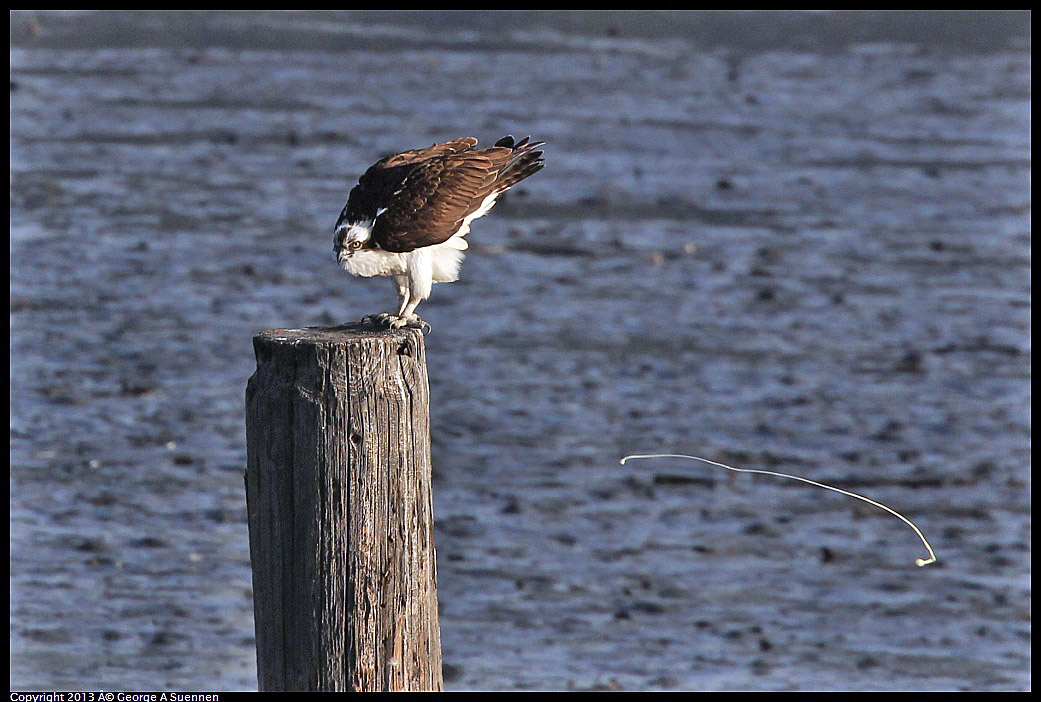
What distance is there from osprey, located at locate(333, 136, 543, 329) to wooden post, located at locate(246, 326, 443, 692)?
59.0 inches

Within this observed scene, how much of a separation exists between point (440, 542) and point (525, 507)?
64cm

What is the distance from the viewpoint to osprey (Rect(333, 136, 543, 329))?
5688 millimetres

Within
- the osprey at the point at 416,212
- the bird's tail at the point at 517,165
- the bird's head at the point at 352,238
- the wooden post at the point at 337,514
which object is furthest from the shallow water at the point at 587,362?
the wooden post at the point at 337,514

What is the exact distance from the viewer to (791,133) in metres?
18.8

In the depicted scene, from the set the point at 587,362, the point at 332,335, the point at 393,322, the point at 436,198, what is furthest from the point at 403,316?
the point at 587,362

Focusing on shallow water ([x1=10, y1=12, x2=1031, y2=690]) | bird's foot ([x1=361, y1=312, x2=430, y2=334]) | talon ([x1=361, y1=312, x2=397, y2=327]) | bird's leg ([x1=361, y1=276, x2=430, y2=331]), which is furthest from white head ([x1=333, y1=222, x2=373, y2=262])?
shallow water ([x1=10, y1=12, x2=1031, y2=690])

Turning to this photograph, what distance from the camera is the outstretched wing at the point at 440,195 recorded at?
224 inches

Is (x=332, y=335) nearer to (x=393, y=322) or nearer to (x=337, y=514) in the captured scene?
(x=337, y=514)

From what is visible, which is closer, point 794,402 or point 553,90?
point 794,402

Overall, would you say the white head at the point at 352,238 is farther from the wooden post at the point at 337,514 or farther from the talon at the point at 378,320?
the wooden post at the point at 337,514

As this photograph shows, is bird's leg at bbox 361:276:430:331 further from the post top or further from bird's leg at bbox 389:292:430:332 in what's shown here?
the post top

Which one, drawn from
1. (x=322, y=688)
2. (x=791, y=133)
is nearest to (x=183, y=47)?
(x=791, y=133)

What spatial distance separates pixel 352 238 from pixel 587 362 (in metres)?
5.21

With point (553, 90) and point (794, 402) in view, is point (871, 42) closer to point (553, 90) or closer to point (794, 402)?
point (553, 90)
